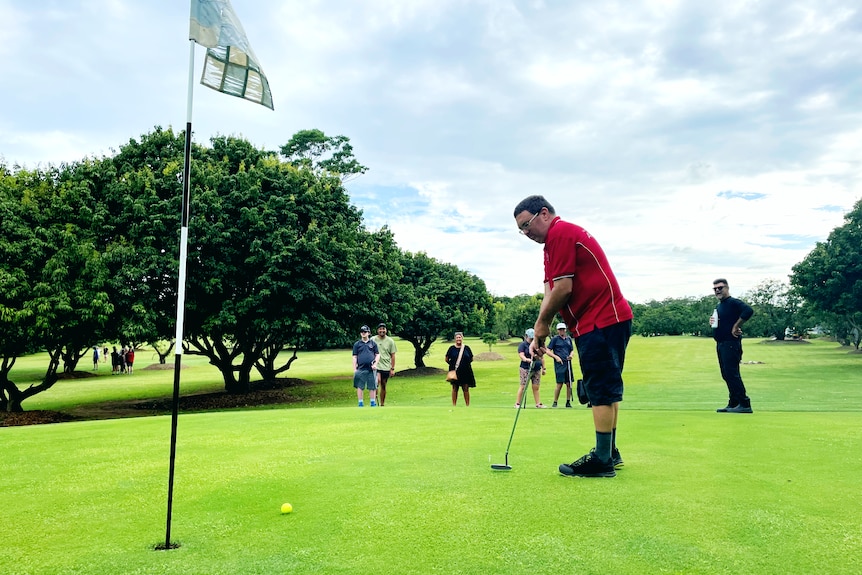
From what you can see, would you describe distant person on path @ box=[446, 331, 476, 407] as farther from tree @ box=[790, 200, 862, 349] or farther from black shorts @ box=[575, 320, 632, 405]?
tree @ box=[790, 200, 862, 349]

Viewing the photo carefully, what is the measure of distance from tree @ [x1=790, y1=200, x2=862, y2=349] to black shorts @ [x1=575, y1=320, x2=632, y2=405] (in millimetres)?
38339

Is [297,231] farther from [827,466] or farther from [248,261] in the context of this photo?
[827,466]

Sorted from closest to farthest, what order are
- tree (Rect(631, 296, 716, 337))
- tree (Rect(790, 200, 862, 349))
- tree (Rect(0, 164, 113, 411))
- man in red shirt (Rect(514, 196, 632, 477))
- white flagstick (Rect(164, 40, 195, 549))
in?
white flagstick (Rect(164, 40, 195, 549))
man in red shirt (Rect(514, 196, 632, 477))
tree (Rect(0, 164, 113, 411))
tree (Rect(790, 200, 862, 349))
tree (Rect(631, 296, 716, 337))

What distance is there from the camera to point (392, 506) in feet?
15.1

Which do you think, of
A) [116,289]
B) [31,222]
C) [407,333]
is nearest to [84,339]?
[116,289]

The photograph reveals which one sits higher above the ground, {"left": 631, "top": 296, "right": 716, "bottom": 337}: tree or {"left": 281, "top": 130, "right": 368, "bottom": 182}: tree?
{"left": 281, "top": 130, "right": 368, "bottom": 182}: tree

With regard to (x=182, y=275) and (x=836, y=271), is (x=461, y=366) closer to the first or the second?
(x=182, y=275)

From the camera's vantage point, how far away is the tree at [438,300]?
44406 millimetres

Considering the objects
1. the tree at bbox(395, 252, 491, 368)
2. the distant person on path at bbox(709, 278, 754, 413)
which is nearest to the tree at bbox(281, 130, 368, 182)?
the tree at bbox(395, 252, 491, 368)

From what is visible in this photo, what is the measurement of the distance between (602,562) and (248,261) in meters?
21.5

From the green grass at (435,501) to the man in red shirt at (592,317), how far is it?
1.25ft

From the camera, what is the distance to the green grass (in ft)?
11.8

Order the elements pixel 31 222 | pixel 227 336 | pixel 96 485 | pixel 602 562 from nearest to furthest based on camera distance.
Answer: pixel 602 562, pixel 96 485, pixel 31 222, pixel 227 336

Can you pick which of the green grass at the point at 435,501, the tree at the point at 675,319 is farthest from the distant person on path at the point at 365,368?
the tree at the point at 675,319
